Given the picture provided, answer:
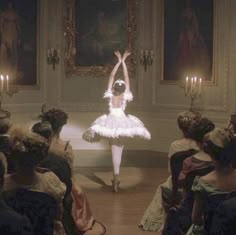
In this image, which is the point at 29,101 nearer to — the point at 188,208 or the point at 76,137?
the point at 76,137

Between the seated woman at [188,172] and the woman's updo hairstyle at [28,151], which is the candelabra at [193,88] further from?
the woman's updo hairstyle at [28,151]

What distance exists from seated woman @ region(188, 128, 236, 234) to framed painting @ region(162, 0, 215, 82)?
827 cm

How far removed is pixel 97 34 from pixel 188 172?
8.59 metres

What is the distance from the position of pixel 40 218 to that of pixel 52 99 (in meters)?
9.68

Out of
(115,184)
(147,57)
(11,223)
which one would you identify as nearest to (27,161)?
(11,223)

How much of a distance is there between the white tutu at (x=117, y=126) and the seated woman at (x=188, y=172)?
3.45 m

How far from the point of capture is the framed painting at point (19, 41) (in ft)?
41.3

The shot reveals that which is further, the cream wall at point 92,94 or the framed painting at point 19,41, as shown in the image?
the cream wall at point 92,94

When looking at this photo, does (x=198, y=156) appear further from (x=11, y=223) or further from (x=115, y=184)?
(x=115, y=184)

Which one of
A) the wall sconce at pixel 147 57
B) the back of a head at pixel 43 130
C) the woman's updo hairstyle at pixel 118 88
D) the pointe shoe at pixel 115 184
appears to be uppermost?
the wall sconce at pixel 147 57

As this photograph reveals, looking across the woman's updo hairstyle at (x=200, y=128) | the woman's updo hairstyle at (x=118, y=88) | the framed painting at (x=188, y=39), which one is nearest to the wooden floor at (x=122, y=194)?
the woman's updo hairstyle at (x=118, y=88)

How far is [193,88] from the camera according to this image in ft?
39.0

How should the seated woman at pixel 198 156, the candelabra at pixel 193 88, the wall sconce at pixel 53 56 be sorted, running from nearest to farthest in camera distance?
1. the seated woman at pixel 198 156
2. the candelabra at pixel 193 88
3. the wall sconce at pixel 53 56

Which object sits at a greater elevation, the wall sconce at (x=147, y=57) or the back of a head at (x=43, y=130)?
the wall sconce at (x=147, y=57)
